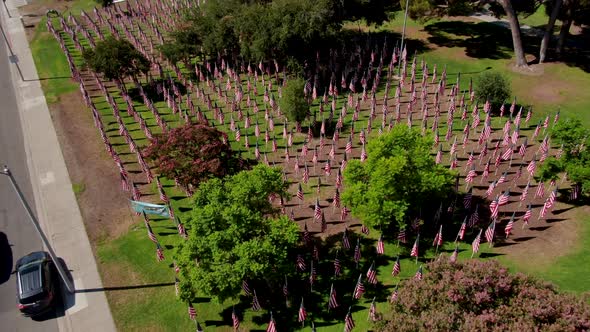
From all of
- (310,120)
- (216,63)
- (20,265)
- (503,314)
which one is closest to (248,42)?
(216,63)

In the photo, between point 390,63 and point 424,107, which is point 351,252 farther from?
point 390,63

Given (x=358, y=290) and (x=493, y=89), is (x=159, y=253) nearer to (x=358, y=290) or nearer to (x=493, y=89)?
(x=358, y=290)

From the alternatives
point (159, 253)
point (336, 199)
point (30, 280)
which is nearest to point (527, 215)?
point (336, 199)

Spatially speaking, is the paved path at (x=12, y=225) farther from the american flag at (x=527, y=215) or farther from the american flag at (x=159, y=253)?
the american flag at (x=527, y=215)

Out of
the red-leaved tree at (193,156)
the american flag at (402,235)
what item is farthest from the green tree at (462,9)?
the red-leaved tree at (193,156)

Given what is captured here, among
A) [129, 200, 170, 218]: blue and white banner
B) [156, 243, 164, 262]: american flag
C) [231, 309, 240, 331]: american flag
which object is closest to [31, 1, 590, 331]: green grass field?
[156, 243, 164, 262]: american flag
